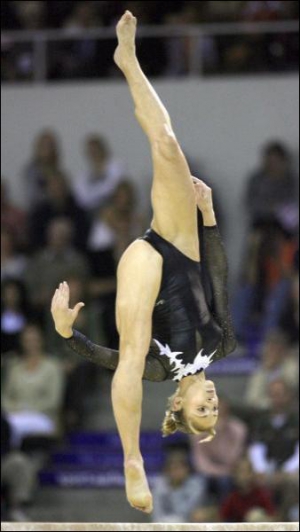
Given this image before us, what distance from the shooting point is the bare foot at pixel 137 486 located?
20.7 ft

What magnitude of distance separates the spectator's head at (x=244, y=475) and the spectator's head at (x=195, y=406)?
390cm

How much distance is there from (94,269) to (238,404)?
1.55 m

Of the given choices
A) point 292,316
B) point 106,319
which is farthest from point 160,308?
point 106,319

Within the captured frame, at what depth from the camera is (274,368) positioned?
1109 cm

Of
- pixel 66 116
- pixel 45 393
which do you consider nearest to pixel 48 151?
pixel 66 116

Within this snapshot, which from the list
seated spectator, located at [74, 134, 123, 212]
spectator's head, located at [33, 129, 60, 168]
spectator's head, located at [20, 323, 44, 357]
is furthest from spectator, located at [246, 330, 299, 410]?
spectator's head, located at [33, 129, 60, 168]

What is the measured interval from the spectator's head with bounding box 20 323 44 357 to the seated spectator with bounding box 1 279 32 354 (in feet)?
0.19

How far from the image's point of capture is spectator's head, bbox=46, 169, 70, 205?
1177 centimetres

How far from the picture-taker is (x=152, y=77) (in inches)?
450

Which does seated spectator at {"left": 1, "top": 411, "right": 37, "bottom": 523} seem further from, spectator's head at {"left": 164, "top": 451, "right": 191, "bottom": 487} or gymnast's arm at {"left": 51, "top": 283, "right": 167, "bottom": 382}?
gymnast's arm at {"left": 51, "top": 283, "right": 167, "bottom": 382}

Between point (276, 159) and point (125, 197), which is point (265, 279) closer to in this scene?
point (276, 159)

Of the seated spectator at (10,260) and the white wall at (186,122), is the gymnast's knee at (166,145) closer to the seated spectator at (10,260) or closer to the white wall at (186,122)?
the white wall at (186,122)

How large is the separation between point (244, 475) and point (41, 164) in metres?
3.02

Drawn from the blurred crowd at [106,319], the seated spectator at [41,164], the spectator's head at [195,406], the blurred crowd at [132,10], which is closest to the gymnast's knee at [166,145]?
the spectator's head at [195,406]
